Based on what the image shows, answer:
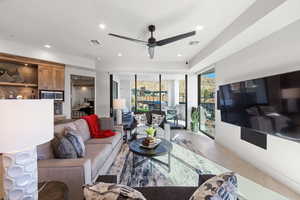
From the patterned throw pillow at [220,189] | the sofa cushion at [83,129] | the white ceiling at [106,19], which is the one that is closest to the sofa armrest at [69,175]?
the sofa cushion at [83,129]

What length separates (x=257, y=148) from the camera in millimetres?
2850

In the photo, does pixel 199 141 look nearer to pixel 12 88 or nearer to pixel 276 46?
pixel 276 46

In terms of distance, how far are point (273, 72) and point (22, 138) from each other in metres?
3.46

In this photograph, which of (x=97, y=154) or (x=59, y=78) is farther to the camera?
(x=59, y=78)

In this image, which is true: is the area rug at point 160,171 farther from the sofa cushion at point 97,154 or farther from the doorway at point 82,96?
the doorway at point 82,96

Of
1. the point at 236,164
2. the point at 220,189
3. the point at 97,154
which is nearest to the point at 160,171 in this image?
the point at 97,154

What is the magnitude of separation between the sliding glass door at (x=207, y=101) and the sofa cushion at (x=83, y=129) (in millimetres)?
4057

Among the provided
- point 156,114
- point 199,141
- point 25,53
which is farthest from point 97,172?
point 25,53

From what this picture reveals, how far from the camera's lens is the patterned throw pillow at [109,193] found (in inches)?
27.3

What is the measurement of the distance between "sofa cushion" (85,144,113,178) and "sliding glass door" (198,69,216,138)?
3826mm

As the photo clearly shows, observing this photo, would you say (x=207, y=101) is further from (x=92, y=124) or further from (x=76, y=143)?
(x=76, y=143)

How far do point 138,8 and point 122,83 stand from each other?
5681 millimetres

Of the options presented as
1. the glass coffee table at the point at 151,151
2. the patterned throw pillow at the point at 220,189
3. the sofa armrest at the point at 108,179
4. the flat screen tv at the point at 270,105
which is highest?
the flat screen tv at the point at 270,105

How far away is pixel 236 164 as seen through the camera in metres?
2.99
